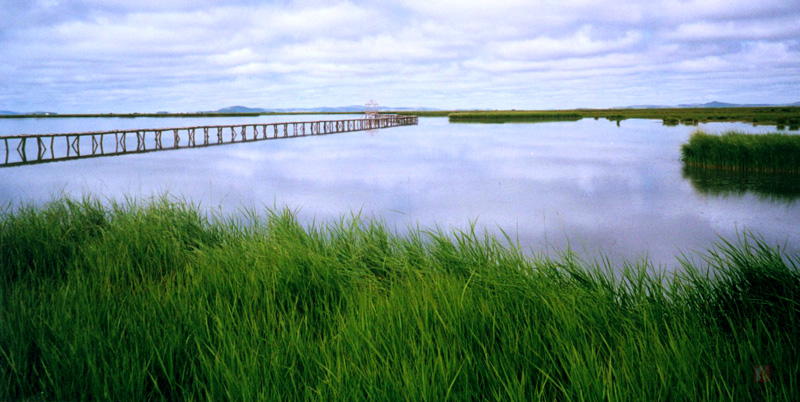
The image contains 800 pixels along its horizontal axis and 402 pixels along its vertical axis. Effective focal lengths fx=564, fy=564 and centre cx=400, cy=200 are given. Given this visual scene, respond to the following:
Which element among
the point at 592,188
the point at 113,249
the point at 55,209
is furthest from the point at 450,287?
the point at 592,188

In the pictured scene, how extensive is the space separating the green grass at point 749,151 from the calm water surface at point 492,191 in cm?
63

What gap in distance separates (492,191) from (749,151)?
8647 mm

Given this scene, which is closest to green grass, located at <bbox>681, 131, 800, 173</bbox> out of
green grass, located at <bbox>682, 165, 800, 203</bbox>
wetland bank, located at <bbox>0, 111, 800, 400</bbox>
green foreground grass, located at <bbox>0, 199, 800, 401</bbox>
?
green grass, located at <bbox>682, 165, 800, 203</bbox>

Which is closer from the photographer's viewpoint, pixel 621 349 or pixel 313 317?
pixel 621 349

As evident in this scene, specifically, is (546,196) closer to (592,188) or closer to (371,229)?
(592,188)

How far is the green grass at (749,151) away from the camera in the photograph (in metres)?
18.2

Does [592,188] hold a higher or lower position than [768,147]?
lower

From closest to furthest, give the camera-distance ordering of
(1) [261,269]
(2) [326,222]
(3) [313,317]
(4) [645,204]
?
(3) [313,317] < (1) [261,269] < (2) [326,222] < (4) [645,204]

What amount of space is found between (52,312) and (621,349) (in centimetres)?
362

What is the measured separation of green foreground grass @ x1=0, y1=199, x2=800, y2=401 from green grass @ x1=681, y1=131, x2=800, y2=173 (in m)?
16.9

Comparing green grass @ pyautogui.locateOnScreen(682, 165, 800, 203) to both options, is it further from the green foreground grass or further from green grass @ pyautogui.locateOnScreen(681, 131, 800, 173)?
the green foreground grass

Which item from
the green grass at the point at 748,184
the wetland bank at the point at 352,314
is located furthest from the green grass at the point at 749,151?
the wetland bank at the point at 352,314

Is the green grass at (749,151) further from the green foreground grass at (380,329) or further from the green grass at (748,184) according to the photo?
the green foreground grass at (380,329)

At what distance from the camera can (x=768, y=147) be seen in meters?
18.6
